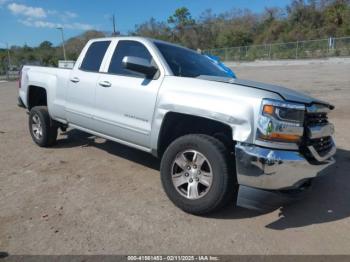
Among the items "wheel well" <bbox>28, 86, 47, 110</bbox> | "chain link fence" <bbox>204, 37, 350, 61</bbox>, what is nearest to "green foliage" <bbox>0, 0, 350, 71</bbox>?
"chain link fence" <bbox>204, 37, 350, 61</bbox>

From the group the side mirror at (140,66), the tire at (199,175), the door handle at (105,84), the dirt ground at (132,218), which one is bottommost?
the dirt ground at (132,218)

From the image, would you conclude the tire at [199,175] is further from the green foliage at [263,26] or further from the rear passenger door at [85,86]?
the green foliage at [263,26]

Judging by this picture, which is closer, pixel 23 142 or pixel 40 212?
pixel 40 212

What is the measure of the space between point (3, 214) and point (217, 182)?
7.50 feet

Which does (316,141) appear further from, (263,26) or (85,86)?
(263,26)

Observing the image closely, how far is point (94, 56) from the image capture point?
16.4ft

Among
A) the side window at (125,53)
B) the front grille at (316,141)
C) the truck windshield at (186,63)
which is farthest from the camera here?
the side window at (125,53)

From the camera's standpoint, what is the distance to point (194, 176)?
11.5 feet

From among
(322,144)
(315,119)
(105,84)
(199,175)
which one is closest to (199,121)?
(199,175)

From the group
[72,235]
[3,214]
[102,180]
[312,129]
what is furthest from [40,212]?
[312,129]

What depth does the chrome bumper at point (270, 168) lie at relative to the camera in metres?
3.01

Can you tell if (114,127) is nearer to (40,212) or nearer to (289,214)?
(40,212)

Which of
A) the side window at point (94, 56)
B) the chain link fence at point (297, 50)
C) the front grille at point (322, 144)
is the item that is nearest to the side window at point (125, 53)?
the side window at point (94, 56)

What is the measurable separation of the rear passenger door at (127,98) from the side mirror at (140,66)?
77 mm
